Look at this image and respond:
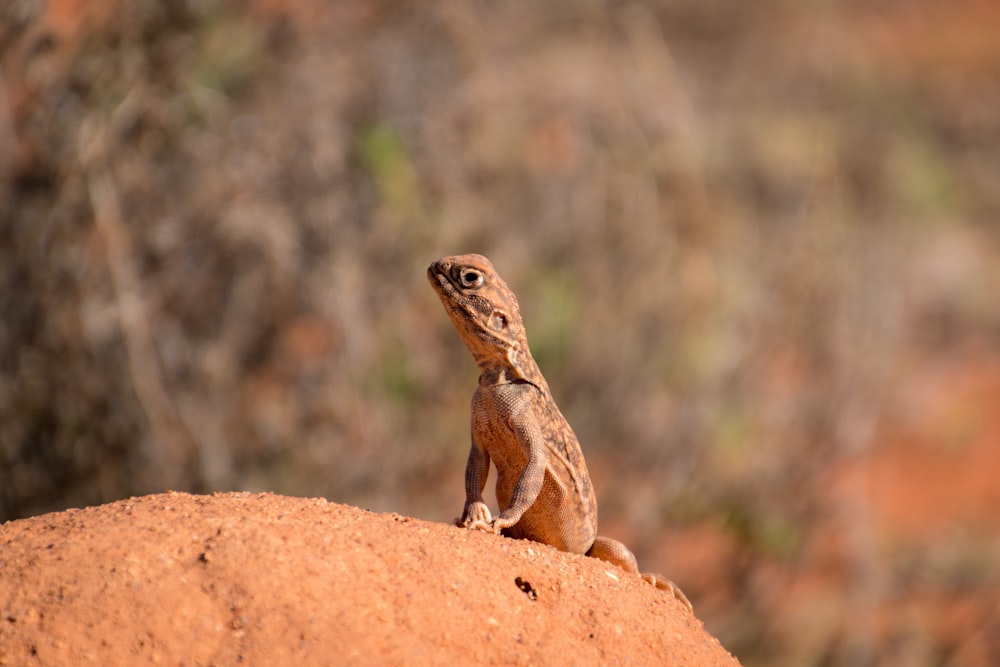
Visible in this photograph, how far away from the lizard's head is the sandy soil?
0.98m

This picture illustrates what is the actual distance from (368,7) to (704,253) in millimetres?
3737

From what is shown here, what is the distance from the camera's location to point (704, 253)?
11.2 m

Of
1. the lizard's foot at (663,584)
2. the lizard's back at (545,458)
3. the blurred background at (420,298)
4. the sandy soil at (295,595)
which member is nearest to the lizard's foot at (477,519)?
the sandy soil at (295,595)

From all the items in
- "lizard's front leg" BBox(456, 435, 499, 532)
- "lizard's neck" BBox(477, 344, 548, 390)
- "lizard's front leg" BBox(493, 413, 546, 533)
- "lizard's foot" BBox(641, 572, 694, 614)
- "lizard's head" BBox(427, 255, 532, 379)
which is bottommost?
"lizard's foot" BBox(641, 572, 694, 614)

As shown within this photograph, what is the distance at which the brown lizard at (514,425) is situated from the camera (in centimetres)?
496

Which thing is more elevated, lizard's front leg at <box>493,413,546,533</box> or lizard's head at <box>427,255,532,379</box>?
lizard's head at <box>427,255,532,379</box>

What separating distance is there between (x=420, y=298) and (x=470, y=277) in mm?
5193

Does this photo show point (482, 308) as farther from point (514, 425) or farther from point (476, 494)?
point (476, 494)

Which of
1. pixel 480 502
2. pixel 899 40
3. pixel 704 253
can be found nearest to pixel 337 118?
pixel 704 253

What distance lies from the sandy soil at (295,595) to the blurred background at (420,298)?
3969 mm

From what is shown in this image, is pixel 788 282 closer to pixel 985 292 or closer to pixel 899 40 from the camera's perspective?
pixel 985 292

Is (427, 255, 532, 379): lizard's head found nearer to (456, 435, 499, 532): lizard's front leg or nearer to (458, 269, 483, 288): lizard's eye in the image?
(458, 269, 483, 288): lizard's eye

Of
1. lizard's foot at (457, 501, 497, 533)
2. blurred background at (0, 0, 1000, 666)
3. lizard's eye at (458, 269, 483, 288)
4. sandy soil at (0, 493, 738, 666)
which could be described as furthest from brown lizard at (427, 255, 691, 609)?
blurred background at (0, 0, 1000, 666)

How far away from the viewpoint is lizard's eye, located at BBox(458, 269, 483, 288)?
502 cm
